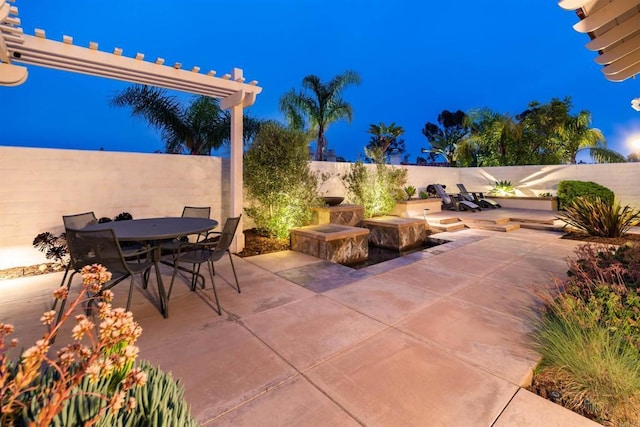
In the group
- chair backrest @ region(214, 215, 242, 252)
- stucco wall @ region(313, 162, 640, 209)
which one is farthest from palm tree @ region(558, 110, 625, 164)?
chair backrest @ region(214, 215, 242, 252)

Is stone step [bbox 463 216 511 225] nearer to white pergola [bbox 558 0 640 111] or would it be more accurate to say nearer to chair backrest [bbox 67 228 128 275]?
white pergola [bbox 558 0 640 111]

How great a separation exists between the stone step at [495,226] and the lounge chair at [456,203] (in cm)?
189

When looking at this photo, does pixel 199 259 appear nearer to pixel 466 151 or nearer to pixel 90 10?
pixel 466 151

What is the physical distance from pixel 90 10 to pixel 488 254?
72203mm

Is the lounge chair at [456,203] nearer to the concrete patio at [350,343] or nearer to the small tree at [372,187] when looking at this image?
the small tree at [372,187]

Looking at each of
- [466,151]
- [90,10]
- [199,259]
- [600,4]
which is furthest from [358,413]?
[90,10]

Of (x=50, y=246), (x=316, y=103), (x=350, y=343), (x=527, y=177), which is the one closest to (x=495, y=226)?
(x=527, y=177)

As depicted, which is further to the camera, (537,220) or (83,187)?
(537,220)

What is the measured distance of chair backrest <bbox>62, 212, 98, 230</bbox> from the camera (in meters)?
3.40

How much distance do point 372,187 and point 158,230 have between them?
5758 mm

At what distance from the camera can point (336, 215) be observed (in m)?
6.62

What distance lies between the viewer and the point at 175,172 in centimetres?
540

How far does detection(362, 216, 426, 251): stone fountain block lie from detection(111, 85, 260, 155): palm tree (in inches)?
211

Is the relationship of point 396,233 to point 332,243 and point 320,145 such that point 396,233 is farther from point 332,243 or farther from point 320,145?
point 320,145
